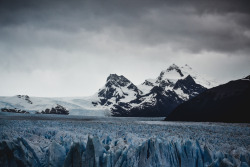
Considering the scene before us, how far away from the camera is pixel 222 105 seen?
47.3 meters

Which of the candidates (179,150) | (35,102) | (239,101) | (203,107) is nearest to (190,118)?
(203,107)

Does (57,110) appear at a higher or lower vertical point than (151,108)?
lower

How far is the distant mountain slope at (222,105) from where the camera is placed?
41.7 m

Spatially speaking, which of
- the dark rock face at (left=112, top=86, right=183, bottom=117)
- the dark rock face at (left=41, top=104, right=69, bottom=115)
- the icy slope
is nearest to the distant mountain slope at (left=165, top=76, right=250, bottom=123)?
the icy slope

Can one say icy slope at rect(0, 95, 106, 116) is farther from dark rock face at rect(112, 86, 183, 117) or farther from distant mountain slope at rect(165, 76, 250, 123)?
distant mountain slope at rect(165, 76, 250, 123)

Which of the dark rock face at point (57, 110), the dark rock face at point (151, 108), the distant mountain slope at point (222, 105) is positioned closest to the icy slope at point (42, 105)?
the dark rock face at point (57, 110)

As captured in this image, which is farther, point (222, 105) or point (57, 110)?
point (57, 110)

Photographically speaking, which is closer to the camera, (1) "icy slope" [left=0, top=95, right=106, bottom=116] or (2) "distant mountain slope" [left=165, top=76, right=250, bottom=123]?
(2) "distant mountain slope" [left=165, top=76, right=250, bottom=123]

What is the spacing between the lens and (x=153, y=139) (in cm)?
600

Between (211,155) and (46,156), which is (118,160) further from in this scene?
(211,155)

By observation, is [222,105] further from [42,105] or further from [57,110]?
[42,105]

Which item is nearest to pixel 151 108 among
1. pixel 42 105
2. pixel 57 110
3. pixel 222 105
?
pixel 57 110

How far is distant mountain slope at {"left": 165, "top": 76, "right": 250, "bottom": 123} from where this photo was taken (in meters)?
41.7

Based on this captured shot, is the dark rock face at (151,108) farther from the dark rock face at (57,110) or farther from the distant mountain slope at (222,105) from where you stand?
the distant mountain slope at (222,105)
